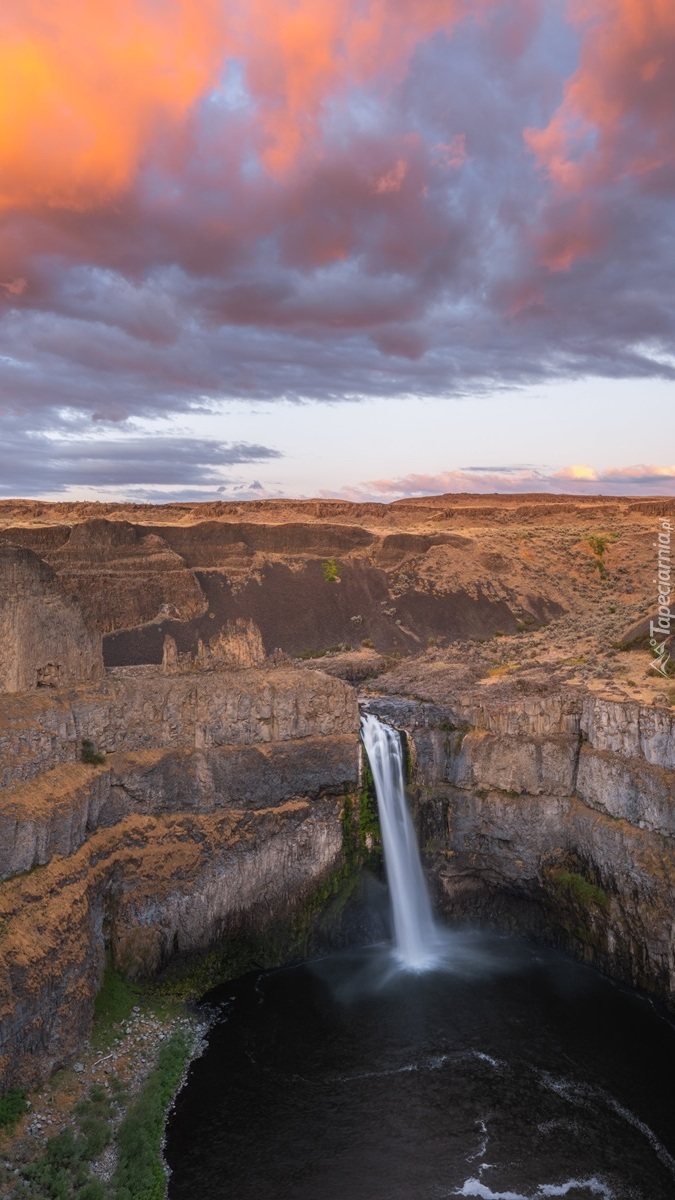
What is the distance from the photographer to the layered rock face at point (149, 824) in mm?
25391

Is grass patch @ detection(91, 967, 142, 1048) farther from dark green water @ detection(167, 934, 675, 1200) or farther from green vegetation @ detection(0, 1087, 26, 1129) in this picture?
green vegetation @ detection(0, 1087, 26, 1129)

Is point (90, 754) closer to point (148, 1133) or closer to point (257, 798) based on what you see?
point (257, 798)

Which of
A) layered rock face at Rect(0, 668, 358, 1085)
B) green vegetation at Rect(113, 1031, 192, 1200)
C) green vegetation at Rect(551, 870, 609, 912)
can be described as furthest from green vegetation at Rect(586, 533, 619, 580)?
green vegetation at Rect(113, 1031, 192, 1200)

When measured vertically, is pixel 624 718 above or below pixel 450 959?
above

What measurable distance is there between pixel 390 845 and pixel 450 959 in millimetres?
5021

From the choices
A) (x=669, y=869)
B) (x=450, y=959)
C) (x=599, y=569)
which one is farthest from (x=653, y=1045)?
(x=599, y=569)

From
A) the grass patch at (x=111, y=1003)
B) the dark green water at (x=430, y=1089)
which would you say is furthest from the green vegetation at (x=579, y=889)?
the grass patch at (x=111, y=1003)

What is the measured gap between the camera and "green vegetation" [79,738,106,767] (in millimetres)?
31078

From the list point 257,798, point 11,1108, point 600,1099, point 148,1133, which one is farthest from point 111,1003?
point 600,1099

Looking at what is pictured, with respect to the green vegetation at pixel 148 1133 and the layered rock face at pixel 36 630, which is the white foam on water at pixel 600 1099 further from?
the layered rock face at pixel 36 630

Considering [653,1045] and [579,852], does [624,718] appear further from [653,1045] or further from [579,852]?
[653,1045]

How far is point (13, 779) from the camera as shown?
2772cm

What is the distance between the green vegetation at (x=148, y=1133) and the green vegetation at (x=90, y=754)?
982cm

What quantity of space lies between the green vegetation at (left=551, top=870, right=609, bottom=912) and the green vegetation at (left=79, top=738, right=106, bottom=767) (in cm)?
1851
